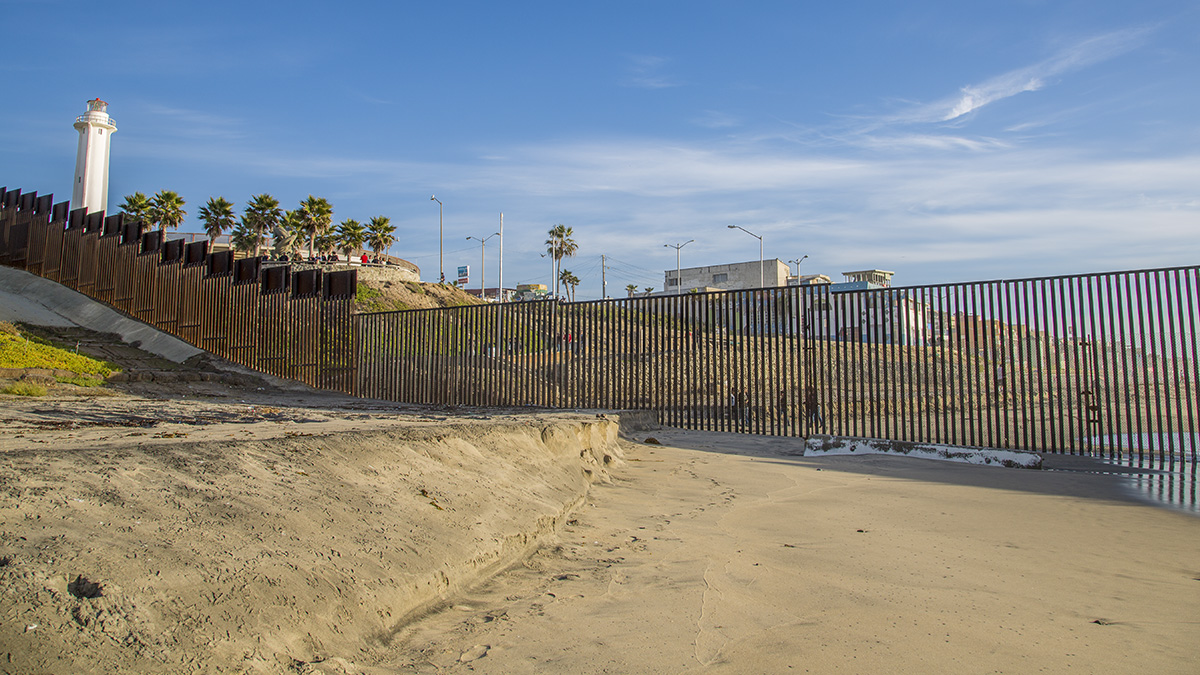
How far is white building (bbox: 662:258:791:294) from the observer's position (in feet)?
201

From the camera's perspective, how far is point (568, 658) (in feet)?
8.10

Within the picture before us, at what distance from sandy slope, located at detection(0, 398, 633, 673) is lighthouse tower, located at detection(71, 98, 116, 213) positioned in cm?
4668

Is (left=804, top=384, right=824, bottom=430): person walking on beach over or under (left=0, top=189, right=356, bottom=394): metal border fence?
under

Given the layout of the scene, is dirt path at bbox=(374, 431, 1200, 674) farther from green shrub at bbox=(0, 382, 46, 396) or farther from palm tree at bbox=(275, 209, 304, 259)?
palm tree at bbox=(275, 209, 304, 259)

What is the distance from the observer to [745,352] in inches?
434

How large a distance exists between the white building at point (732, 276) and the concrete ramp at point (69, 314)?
45.2 meters

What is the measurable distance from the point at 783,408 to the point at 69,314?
63.6 ft

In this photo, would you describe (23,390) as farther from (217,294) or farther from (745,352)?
(745,352)

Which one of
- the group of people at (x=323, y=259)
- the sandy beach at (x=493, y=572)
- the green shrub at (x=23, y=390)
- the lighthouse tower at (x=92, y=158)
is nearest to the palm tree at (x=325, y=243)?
the group of people at (x=323, y=259)

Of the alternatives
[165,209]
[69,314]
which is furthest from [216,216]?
[69,314]

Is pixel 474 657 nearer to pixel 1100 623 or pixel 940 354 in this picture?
pixel 1100 623

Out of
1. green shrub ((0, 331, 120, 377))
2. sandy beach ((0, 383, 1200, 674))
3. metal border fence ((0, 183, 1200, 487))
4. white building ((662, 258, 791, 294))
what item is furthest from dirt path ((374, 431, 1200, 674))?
white building ((662, 258, 791, 294))

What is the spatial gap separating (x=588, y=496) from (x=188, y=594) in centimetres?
354

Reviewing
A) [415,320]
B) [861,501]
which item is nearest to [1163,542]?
[861,501]
